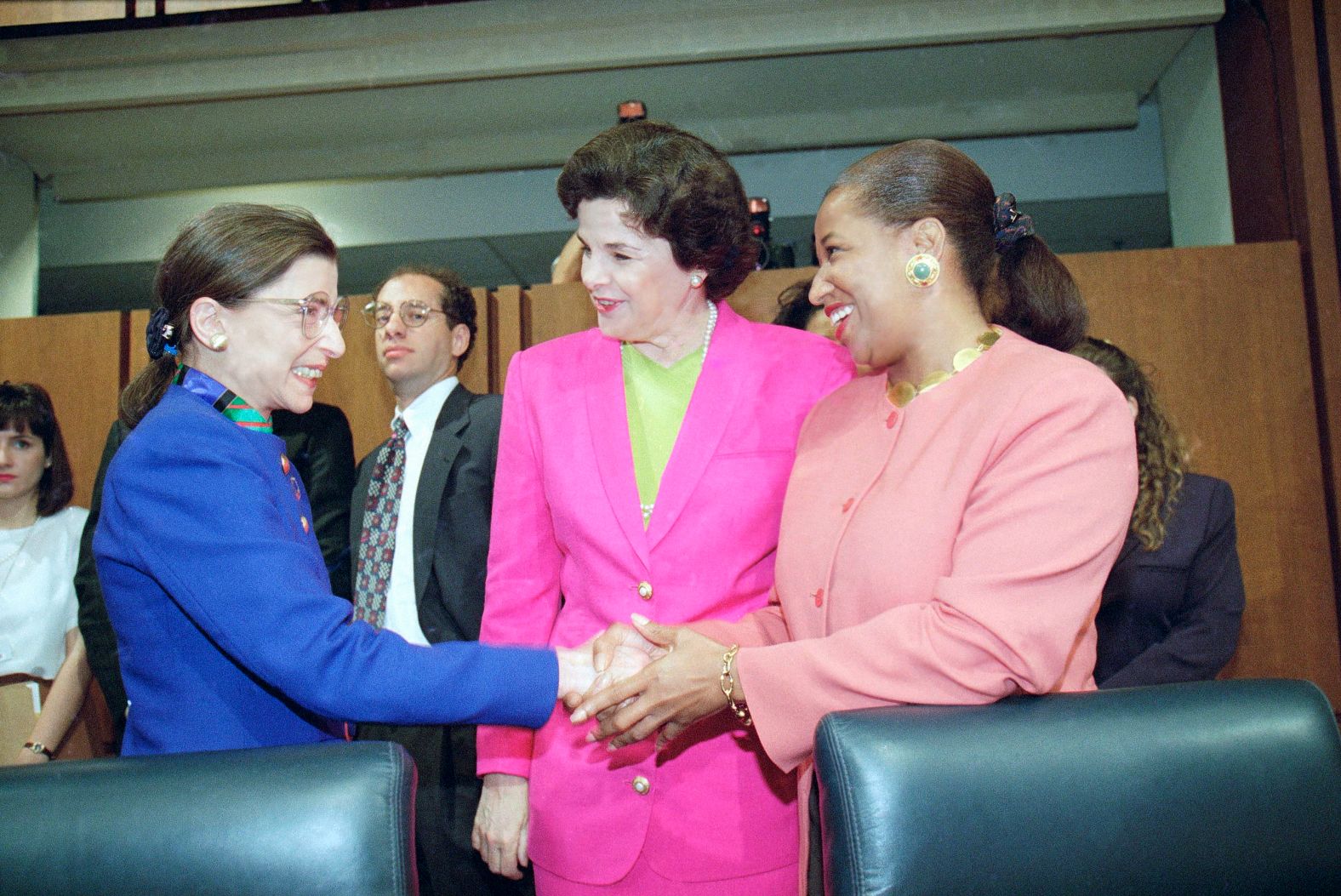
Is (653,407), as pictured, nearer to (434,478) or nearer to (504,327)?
(434,478)

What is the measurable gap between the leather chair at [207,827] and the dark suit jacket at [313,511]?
1374mm

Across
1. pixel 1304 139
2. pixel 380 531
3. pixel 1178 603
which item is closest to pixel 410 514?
pixel 380 531

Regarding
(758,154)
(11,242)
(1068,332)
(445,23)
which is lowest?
(1068,332)

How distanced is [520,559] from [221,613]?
0.50m

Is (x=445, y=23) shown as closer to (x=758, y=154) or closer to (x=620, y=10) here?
(x=620, y=10)

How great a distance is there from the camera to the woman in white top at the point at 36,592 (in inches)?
96.7

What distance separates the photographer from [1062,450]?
1.18 meters

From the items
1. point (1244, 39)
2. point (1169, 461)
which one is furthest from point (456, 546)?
point (1244, 39)

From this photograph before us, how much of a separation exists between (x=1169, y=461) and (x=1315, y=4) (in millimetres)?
1681

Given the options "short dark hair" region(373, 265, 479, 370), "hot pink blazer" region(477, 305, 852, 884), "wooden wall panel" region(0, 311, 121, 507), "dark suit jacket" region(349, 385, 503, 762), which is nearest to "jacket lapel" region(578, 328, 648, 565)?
"hot pink blazer" region(477, 305, 852, 884)

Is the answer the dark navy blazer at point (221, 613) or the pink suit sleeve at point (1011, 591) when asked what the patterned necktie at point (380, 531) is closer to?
the dark navy blazer at point (221, 613)

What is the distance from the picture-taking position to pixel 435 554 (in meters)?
2.32

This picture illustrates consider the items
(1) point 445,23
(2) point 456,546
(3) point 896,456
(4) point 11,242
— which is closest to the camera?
(3) point 896,456

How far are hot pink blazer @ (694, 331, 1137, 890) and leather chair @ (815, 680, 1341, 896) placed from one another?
96mm
